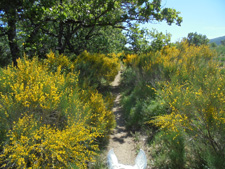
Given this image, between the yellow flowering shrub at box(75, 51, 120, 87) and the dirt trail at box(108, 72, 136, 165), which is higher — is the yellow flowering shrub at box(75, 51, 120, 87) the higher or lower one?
the higher one

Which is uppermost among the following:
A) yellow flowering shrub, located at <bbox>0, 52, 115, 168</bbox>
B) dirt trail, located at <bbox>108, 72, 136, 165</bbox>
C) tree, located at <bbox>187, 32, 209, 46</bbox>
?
tree, located at <bbox>187, 32, 209, 46</bbox>

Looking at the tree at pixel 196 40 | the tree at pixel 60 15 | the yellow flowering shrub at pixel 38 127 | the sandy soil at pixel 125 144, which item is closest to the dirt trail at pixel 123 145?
the sandy soil at pixel 125 144

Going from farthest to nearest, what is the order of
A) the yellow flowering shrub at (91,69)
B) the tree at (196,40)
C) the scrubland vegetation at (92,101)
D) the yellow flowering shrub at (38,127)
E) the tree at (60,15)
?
1. the tree at (196,40)
2. the yellow flowering shrub at (91,69)
3. the tree at (60,15)
4. the scrubland vegetation at (92,101)
5. the yellow flowering shrub at (38,127)

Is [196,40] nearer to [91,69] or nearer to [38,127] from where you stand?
[91,69]

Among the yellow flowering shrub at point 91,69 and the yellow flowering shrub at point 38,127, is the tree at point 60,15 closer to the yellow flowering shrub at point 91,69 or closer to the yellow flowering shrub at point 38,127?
the yellow flowering shrub at point 91,69

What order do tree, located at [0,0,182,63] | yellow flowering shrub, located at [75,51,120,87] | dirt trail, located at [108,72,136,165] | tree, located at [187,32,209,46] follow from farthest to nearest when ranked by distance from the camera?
tree, located at [187,32,209,46] < yellow flowering shrub, located at [75,51,120,87] < tree, located at [0,0,182,63] < dirt trail, located at [108,72,136,165]

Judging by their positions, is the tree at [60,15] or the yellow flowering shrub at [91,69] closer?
the tree at [60,15]

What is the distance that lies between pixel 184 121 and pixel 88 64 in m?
5.17

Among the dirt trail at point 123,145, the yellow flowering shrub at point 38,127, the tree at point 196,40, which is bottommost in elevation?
the dirt trail at point 123,145

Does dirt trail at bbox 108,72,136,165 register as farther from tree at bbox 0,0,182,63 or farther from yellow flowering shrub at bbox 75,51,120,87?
tree at bbox 0,0,182,63

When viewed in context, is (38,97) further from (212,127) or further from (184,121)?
(212,127)

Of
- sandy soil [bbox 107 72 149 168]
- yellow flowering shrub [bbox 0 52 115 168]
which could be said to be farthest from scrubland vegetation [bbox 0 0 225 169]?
sandy soil [bbox 107 72 149 168]

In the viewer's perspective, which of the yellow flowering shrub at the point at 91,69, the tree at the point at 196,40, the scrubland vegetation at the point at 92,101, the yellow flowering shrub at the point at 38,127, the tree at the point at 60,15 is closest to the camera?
the yellow flowering shrub at the point at 38,127

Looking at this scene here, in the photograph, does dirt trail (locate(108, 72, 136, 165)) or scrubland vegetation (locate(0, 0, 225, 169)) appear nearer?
scrubland vegetation (locate(0, 0, 225, 169))
